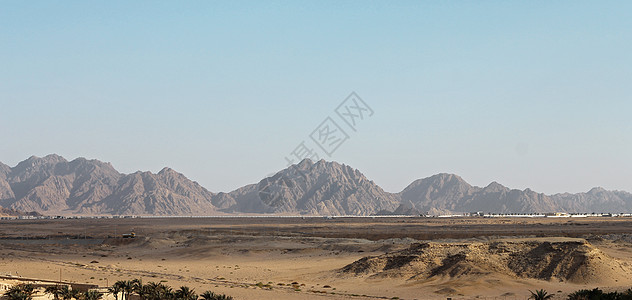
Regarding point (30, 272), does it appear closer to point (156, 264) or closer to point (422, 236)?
point (156, 264)

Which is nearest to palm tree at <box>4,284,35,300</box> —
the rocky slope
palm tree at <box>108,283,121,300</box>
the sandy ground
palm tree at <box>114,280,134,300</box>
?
palm tree at <box>108,283,121,300</box>

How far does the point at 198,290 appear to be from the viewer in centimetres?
4756

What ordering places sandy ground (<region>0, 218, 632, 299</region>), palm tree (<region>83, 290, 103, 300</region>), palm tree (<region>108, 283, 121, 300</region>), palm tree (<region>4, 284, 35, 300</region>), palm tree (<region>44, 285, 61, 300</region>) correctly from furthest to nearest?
1. sandy ground (<region>0, 218, 632, 299</region>)
2. palm tree (<region>44, 285, 61, 300</region>)
3. palm tree (<region>108, 283, 121, 300</region>)
4. palm tree (<region>83, 290, 103, 300</region>)
5. palm tree (<region>4, 284, 35, 300</region>)

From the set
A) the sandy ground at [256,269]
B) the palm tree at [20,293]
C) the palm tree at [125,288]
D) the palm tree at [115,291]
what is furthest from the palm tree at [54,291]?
the sandy ground at [256,269]

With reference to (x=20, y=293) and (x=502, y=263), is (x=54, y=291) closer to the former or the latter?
(x=20, y=293)

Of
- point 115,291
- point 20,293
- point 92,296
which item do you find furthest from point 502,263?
point 20,293

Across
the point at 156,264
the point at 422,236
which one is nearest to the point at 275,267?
the point at 156,264

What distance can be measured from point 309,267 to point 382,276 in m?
12.7

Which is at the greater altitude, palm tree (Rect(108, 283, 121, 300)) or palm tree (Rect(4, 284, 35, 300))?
A: palm tree (Rect(4, 284, 35, 300))

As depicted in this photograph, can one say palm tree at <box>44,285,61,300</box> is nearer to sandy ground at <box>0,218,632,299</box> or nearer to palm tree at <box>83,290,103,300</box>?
palm tree at <box>83,290,103,300</box>

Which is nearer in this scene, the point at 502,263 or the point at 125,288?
the point at 125,288

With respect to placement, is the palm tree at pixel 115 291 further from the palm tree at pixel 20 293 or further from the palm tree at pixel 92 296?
the palm tree at pixel 20 293

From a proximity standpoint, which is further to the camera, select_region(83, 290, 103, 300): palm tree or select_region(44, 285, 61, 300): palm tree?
select_region(44, 285, 61, 300): palm tree

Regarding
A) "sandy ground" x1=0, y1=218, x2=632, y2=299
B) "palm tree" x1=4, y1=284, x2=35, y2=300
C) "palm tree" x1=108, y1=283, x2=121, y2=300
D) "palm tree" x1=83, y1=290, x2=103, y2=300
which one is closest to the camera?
"palm tree" x1=4, y1=284, x2=35, y2=300
